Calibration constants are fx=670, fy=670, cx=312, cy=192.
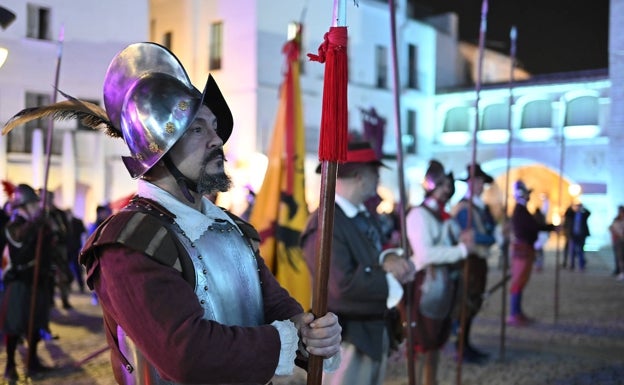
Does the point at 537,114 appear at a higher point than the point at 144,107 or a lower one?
higher

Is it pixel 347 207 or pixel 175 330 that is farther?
pixel 347 207

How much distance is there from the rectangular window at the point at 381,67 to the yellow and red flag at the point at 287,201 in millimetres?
18624

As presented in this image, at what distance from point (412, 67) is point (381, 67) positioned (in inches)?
114

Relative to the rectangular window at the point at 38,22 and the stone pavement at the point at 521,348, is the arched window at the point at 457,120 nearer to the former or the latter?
the stone pavement at the point at 521,348

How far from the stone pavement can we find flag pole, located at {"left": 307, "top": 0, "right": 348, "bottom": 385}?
14.0ft

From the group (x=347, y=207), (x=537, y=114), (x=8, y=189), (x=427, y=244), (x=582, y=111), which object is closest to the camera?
(x=347, y=207)

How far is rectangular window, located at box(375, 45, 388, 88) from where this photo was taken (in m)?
25.1

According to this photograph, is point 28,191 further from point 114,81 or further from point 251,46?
point 251,46

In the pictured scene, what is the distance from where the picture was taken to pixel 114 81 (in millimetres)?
2158

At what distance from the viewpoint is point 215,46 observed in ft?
68.5

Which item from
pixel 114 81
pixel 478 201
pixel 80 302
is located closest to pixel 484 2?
pixel 478 201

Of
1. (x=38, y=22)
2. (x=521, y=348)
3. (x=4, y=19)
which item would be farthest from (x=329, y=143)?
(x=38, y=22)

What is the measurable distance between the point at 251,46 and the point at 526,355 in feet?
47.5

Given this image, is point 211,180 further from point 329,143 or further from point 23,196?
point 23,196
